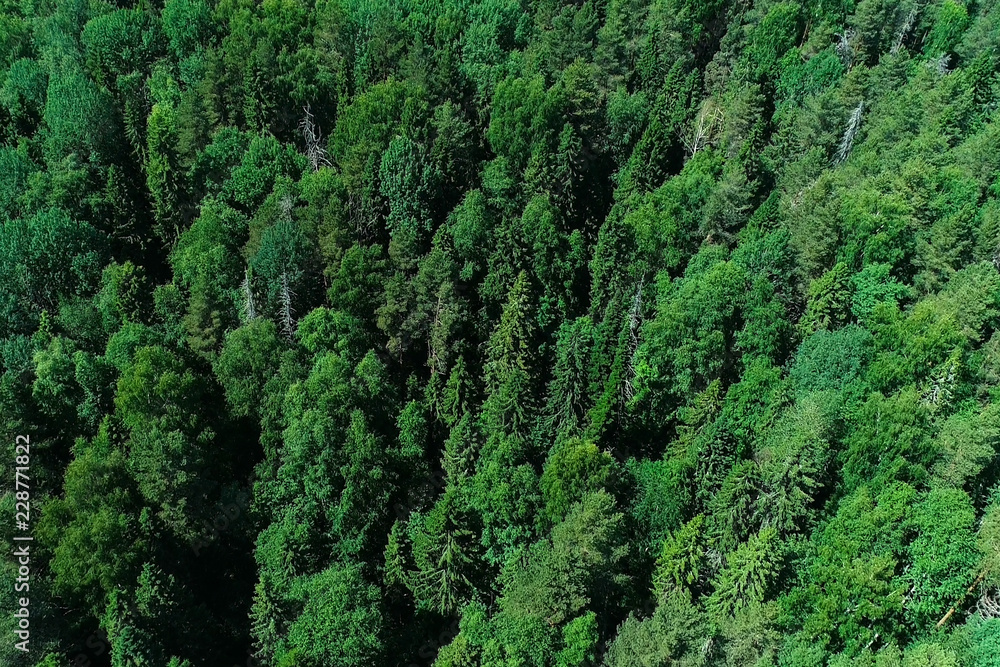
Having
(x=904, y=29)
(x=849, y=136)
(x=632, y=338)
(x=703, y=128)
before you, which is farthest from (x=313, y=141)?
(x=904, y=29)

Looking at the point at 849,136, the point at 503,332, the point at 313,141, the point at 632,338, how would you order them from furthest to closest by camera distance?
the point at 313,141, the point at 849,136, the point at 503,332, the point at 632,338

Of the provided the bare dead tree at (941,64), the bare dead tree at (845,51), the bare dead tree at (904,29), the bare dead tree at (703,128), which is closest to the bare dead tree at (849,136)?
the bare dead tree at (941,64)

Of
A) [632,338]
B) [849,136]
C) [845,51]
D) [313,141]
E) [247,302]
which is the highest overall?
[845,51]

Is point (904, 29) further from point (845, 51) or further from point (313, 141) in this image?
point (313, 141)

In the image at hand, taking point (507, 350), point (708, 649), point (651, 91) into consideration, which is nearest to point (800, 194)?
point (651, 91)

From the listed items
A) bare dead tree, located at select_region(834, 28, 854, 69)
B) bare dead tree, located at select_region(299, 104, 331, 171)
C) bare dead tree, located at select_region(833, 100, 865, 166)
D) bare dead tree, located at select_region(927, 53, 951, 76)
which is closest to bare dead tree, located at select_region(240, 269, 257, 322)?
bare dead tree, located at select_region(299, 104, 331, 171)

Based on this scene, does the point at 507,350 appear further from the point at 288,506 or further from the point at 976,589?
the point at 976,589
